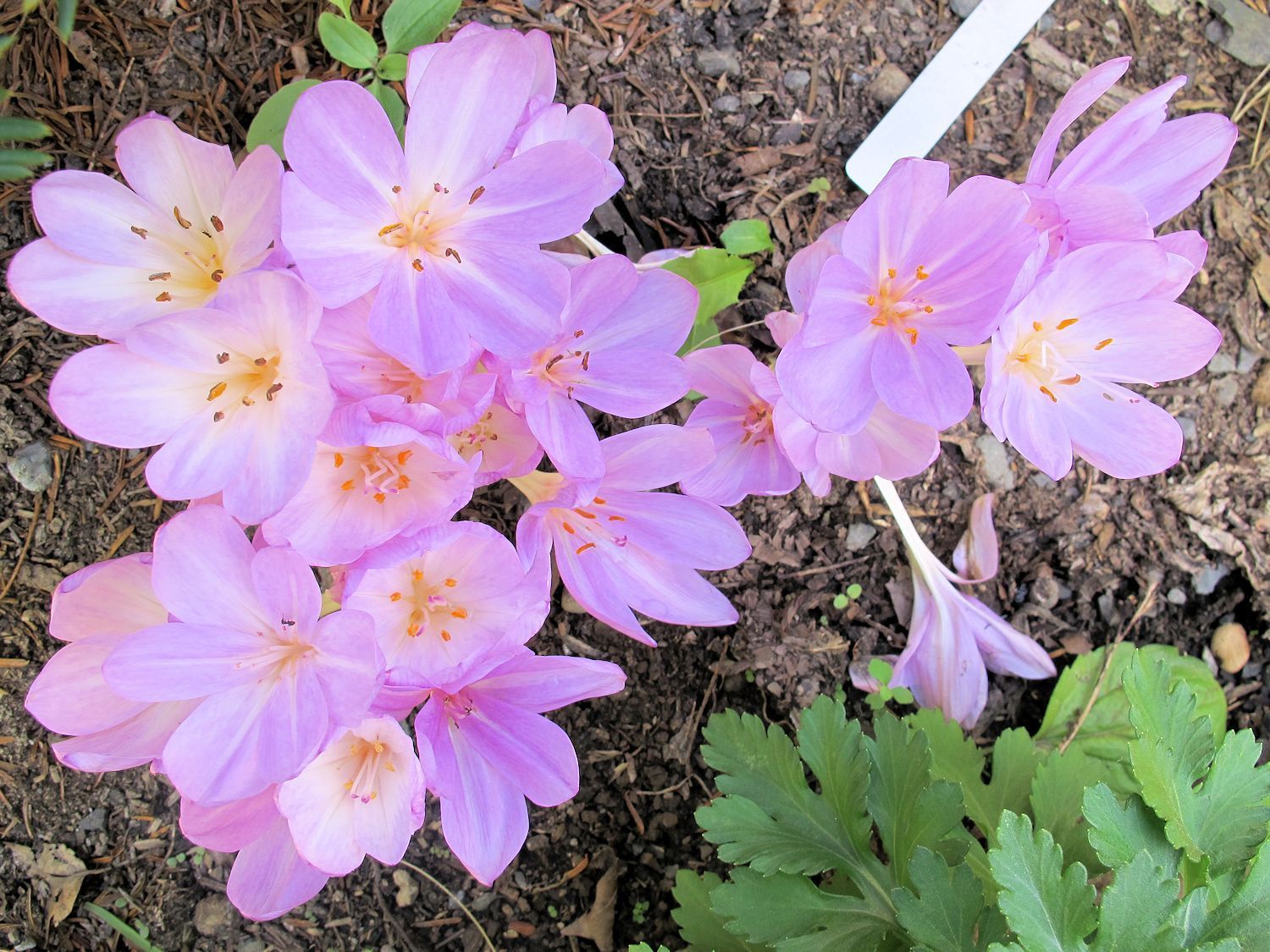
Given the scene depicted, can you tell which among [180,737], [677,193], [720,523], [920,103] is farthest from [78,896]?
[920,103]

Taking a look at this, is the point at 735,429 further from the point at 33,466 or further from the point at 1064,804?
the point at 33,466

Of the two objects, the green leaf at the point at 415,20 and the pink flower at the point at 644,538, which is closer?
the pink flower at the point at 644,538

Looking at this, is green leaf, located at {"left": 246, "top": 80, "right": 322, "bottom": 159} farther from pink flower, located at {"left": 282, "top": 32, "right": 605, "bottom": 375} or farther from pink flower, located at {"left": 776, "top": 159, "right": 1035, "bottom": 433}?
pink flower, located at {"left": 776, "top": 159, "right": 1035, "bottom": 433}

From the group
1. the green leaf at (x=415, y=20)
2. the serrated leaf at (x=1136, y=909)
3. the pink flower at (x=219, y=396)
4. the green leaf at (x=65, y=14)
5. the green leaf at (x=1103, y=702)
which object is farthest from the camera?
the green leaf at (x=1103, y=702)

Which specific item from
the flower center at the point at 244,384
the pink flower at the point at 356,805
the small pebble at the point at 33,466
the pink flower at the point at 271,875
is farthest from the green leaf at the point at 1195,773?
the small pebble at the point at 33,466

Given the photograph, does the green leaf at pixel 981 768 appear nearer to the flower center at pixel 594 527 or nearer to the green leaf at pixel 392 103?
the flower center at pixel 594 527

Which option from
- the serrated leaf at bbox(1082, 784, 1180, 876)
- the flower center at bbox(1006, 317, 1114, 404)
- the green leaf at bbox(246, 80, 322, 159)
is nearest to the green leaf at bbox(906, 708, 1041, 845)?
the serrated leaf at bbox(1082, 784, 1180, 876)
